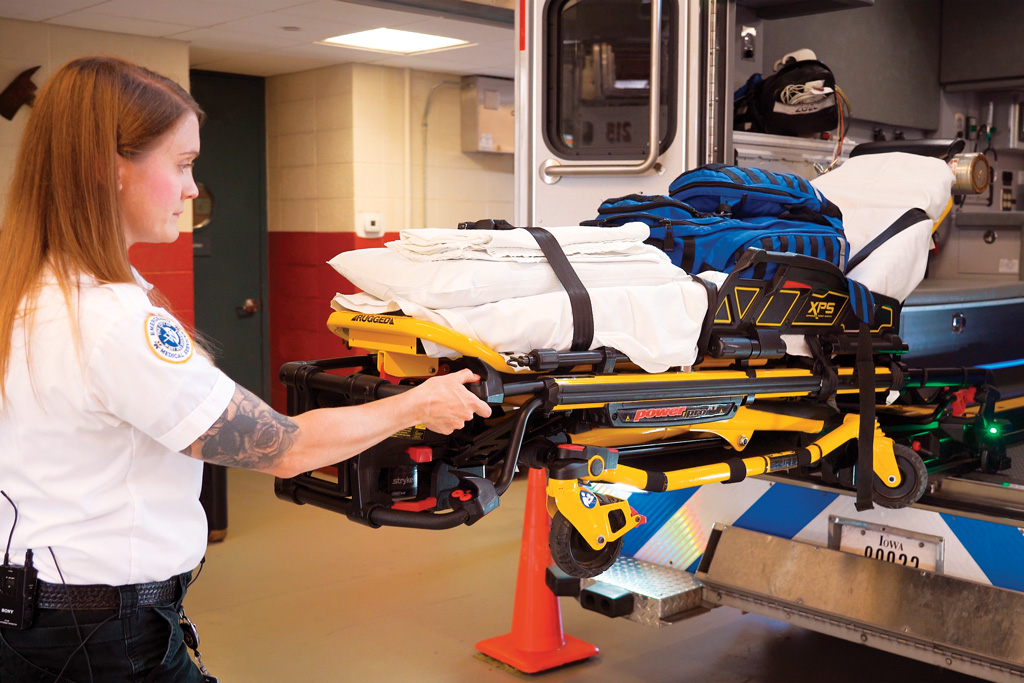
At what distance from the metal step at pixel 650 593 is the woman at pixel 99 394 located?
1.77m

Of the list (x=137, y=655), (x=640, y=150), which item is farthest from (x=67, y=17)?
(x=137, y=655)

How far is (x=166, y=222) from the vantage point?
146cm

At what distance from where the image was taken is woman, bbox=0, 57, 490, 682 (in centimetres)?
133

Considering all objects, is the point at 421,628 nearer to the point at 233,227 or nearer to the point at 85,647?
the point at 85,647

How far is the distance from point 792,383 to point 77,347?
179 cm

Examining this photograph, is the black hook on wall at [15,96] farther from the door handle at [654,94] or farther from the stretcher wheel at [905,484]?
the stretcher wheel at [905,484]

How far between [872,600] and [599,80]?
205 cm

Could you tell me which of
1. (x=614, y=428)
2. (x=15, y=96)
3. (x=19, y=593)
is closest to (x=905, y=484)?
(x=614, y=428)

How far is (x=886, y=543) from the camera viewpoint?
287 cm

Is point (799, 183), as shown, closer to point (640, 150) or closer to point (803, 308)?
point (803, 308)

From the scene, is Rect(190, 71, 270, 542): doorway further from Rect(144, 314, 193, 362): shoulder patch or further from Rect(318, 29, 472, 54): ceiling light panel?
Rect(144, 314, 193, 362): shoulder patch

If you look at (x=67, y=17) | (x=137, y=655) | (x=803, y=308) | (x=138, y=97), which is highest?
(x=67, y=17)

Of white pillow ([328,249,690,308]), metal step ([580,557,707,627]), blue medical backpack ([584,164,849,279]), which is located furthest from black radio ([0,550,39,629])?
metal step ([580,557,707,627])

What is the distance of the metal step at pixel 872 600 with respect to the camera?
101 inches
